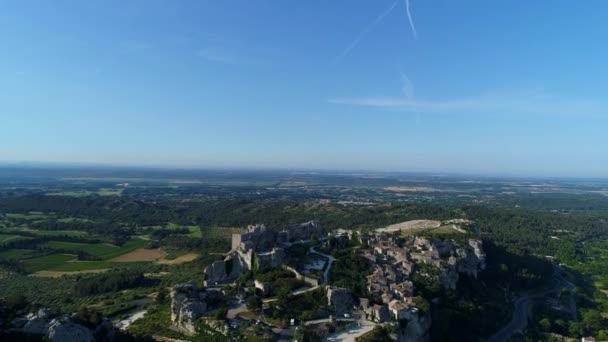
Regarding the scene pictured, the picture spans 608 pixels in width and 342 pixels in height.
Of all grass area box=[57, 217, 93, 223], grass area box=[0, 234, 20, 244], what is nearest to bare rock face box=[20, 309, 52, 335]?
grass area box=[0, 234, 20, 244]

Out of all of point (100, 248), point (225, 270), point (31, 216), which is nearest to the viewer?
point (225, 270)

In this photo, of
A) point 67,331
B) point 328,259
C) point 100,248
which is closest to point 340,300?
point 328,259

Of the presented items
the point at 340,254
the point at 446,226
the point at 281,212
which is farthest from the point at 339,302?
the point at 281,212

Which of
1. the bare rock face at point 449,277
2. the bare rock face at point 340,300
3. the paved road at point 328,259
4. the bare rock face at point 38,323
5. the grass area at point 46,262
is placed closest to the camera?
the bare rock face at point 38,323

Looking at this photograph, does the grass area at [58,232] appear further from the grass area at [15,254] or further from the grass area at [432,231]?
the grass area at [432,231]

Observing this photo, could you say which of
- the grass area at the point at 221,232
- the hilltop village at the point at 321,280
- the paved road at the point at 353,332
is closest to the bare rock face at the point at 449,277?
the hilltop village at the point at 321,280

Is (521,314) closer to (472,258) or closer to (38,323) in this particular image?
(472,258)
